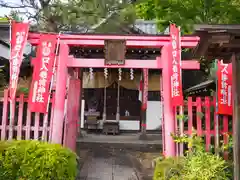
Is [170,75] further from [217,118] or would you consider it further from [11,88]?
[11,88]

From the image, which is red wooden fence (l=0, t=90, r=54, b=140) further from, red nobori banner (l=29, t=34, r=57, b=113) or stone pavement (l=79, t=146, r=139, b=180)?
stone pavement (l=79, t=146, r=139, b=180)

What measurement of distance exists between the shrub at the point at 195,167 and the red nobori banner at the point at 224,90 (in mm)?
1196

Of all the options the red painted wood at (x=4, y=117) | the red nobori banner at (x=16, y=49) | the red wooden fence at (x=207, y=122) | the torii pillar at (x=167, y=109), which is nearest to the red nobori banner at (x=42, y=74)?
the red nobori banner at (x=16, y=49)

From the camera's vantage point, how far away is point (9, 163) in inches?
255

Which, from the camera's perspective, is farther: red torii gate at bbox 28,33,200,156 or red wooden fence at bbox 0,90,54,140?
red torii gate at bbox 28,33,200,156

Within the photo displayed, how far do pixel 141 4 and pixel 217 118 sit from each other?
858 cm

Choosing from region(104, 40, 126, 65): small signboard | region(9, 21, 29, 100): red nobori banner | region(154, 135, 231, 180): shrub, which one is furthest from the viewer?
region(104, 40, 126, 65): small signboard

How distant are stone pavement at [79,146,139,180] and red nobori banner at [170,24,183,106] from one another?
2.57 metres

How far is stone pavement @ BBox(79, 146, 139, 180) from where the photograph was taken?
7965 millimetres

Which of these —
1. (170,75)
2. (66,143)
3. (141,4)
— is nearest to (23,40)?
(66,143)

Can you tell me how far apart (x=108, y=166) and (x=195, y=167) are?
3498 mm

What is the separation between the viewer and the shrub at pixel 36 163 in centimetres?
627

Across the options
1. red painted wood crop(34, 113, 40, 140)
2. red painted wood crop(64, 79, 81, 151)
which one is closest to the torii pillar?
red painted wood crop(64, 79, 81, 151)

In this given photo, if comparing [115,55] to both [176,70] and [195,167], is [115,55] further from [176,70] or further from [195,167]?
[195,167]
